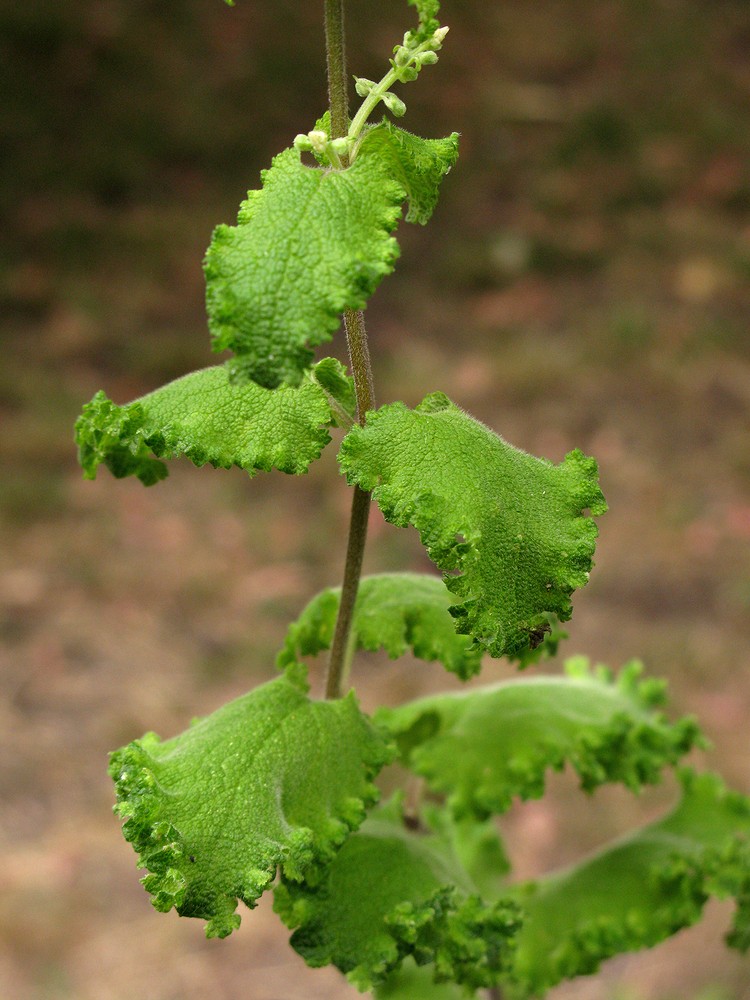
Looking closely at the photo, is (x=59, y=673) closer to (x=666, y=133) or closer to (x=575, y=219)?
(x=575, y=219)

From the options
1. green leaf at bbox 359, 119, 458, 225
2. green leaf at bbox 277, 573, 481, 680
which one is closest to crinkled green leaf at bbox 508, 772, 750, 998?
green leaf at bbox 277, 573, 481, 680

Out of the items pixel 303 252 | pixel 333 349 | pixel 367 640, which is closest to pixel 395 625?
pixel 367 640

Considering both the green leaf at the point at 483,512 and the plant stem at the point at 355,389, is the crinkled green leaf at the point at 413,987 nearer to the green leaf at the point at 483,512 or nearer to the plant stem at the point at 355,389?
the plant stem at the point at 355,389

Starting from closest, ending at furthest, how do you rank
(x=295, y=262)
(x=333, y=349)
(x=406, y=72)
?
(x=295, y=262) → (x=406, y=72) → (x=333, y=349)

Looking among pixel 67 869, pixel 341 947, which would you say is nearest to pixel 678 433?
pixel 67 869

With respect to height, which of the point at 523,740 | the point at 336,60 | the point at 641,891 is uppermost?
the point at 336,60

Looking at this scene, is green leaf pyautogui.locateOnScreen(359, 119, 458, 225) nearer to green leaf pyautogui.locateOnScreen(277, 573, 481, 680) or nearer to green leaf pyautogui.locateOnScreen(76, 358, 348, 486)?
green leaf pyautogui.locateOnScreen(76, 358, 348, 486)

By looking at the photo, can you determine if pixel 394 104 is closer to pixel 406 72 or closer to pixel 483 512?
pixel 406 72

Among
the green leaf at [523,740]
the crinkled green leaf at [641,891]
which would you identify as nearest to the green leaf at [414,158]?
the green leaf at [523,740]
